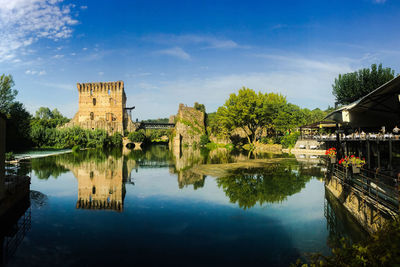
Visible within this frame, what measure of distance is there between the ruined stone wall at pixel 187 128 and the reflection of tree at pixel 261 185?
41.2 metres

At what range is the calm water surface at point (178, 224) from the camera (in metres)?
6.81

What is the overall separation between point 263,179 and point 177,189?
5.68m

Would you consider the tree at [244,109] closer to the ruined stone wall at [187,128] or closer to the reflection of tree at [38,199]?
the ruined stone wall at [187,128]

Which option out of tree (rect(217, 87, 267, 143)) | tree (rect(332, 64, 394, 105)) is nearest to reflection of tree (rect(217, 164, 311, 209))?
tree (rect(332, 64, 394, 105))

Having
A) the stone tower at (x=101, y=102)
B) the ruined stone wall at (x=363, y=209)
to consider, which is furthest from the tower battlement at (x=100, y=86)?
the ruined stone wall at (x=363, y=209)

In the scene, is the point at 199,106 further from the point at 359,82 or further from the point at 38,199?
the point at 38,199

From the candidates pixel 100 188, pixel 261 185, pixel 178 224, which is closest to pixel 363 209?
pixel 178 224

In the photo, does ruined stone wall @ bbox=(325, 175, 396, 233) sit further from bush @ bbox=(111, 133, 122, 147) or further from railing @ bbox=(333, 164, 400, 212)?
bush @ bbox=(111, 133, 122, 147)

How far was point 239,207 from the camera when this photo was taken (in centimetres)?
1091

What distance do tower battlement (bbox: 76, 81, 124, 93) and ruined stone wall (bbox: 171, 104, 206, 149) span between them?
630 inches

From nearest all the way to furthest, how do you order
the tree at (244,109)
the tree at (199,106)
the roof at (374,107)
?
the roof at (374,107) → the tree at (244,109) → the tree at (199,106)

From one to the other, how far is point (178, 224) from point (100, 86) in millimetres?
61077

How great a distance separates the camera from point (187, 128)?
61094 millimetres

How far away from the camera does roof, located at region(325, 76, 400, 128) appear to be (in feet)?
25.6
